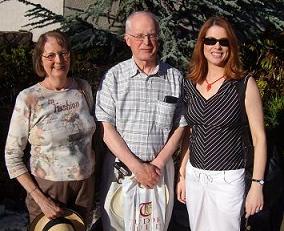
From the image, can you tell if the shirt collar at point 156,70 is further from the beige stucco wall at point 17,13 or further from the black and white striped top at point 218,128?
the beige stucco wall at point 17,13

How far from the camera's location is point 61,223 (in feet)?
9.55

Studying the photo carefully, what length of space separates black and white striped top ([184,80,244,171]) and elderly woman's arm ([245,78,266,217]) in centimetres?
7

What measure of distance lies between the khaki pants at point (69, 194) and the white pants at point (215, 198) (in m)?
0.61

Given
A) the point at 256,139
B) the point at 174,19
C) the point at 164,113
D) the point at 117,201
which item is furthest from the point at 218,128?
the point at 174,19

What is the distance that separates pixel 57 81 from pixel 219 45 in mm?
932

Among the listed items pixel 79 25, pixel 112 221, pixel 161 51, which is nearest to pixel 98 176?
pixel 112 221

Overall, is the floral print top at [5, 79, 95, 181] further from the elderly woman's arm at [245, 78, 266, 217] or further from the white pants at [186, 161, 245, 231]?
the elderly woman's arm at [245, 78, 266, 217]

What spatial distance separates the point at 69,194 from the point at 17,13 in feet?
16.3

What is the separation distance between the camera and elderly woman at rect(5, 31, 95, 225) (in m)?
2.83

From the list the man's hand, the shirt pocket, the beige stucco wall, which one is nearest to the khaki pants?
the man's hand

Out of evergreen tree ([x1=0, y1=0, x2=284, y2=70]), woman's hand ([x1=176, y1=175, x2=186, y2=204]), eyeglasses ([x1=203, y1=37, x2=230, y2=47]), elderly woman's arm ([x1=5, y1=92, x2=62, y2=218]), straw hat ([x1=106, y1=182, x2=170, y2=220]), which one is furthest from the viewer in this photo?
evergreen tree ([x1=0, y1=0, x2=284, y2=70])

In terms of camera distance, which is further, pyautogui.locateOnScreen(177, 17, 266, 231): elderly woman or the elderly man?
the elderly man

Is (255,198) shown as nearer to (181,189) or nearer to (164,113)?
(181,189)

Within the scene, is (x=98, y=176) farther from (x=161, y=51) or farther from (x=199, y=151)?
(x=161, y=51)
